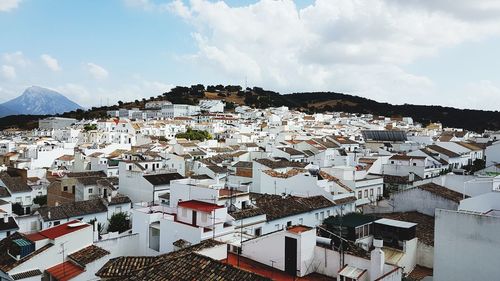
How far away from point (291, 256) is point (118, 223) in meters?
18.9

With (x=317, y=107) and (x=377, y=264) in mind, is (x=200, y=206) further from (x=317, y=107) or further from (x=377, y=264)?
(x=317, y=107)

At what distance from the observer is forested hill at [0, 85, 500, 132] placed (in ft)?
454

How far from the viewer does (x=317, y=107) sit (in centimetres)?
17962

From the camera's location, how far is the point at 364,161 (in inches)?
1474

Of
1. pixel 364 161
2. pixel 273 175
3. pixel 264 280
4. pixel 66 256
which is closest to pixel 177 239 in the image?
pixel 66 256

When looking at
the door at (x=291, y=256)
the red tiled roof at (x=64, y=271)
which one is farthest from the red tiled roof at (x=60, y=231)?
the door at (x=291, y=256)

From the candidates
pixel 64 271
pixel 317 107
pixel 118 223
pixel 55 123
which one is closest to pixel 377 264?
pixel 64 271

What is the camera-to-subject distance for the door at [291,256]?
41.8 ft

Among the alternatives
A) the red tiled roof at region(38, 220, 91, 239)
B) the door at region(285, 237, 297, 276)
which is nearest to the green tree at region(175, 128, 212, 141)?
the red tiled roof at region(38, 220, 91, 239)

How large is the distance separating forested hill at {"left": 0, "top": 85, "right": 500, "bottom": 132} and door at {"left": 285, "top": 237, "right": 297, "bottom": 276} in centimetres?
12952

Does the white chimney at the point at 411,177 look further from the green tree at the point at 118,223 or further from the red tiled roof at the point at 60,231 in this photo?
the red tiled roof at the point at 60,231

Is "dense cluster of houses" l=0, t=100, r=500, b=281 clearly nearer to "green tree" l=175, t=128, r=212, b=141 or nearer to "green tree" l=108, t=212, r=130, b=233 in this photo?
"green tree" l=108, t=212, r=130, b=233

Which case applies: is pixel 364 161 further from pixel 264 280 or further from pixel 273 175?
pixel 264 280

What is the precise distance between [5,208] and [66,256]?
16.5m
